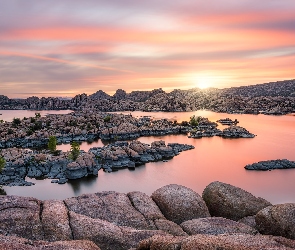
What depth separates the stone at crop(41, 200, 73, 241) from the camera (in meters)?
18.3

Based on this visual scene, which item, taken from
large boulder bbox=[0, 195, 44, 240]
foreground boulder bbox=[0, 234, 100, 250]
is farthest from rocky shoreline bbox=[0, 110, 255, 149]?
foreground boulder bbox=[0, 234, 100, 250]

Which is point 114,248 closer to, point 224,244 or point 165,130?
point 224,244

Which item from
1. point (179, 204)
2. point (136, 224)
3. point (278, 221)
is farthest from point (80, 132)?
point (278, 221)

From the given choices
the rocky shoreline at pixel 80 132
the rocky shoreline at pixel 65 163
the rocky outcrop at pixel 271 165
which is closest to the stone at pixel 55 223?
the rocky shoreline at pixel 65 163

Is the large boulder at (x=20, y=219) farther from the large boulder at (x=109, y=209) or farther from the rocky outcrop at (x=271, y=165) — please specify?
the rocky outcrop at (x=271, y=165)

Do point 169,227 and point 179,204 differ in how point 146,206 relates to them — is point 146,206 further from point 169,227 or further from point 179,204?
point 169,227

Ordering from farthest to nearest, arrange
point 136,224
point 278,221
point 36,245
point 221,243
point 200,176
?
point 200,176, point 136,224, point 278,221, point 36,245, point 221,243

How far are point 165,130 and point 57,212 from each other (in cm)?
11364

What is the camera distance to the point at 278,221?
65.9ft

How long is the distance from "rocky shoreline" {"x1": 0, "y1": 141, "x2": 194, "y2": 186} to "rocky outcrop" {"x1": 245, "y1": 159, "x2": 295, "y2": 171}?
22.4 m

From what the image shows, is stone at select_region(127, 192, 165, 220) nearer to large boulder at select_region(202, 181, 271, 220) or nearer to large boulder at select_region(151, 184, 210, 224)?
large boulder at select_region(151, 184, 210, 224)

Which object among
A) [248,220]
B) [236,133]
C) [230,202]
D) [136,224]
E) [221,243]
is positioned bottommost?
[236,133]

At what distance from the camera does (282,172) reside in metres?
67.4

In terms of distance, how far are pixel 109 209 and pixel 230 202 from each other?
10979mm
